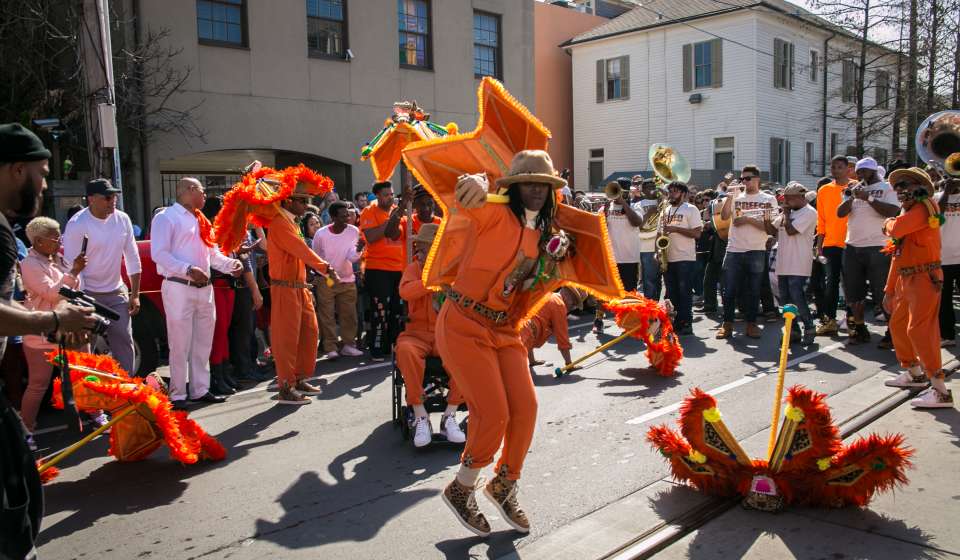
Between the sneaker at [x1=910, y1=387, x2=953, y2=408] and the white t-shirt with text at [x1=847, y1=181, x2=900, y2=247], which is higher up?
the white t-shirt with text at [x1=847, y1=181, x2=900, y2=247]

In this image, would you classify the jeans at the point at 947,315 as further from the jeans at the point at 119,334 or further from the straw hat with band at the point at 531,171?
the jeans at the point at 119,334

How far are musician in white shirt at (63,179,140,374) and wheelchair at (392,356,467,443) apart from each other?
2.57m

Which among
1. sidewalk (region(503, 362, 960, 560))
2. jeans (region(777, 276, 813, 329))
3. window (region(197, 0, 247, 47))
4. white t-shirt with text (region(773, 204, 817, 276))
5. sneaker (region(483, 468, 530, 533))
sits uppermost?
window (region(197, 0, 247, 47))

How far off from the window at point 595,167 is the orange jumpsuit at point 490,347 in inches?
1076

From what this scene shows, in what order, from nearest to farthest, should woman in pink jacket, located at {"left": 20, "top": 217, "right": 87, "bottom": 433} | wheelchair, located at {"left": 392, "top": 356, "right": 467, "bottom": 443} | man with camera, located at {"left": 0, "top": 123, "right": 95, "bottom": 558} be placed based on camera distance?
1. man with camera, located at {"left": 0, "top": 123, "right": 95, "bottom": 558}
2. wheelchair, located at {"left": 392, "top": 356, "right": 467, "bottom": 443}
3. woman in pink jacket, located at {"left": 20, "top": 217, "right": 87, "bottom": 433}

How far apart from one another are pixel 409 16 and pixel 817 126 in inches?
740

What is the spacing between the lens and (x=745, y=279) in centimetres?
1023

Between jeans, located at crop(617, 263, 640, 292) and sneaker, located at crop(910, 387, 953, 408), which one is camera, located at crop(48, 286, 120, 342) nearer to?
sneaker, located at crop(910, 387, 953, 408)

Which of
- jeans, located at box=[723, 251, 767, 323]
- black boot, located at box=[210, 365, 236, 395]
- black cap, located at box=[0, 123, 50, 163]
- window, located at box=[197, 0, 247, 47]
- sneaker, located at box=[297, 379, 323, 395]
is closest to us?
black cap, located at box=[0, 123, 50, 163]

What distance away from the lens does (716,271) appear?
12648mm

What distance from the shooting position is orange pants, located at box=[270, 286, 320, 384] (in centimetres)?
711

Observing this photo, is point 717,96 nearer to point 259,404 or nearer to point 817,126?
point 817,126

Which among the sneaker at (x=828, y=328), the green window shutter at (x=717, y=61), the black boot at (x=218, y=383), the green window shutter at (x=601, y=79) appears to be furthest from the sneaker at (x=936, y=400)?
the green window shutter at (x=601, y=79)

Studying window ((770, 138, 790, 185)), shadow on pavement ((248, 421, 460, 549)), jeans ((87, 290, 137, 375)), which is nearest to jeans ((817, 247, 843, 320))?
shadow on pavement ((248, 421, 460, 549))
